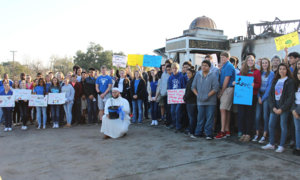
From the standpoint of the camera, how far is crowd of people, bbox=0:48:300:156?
5.07 metres

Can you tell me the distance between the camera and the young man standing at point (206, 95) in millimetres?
6234

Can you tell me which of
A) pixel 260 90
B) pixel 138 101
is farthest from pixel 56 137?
pixel 260 90

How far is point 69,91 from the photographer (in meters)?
9.22

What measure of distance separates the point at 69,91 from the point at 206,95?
563 centimetres

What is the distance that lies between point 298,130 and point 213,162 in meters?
1.95

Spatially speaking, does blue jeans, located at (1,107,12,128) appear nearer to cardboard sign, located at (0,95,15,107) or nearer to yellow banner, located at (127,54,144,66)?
cardboard sign, located at (0,95,15,107)

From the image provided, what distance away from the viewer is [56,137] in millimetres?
7430

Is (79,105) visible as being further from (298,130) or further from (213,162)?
(298,130)

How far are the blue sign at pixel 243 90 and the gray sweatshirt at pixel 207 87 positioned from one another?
1.68ft

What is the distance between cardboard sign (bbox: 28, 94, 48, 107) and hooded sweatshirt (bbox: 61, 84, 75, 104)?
2.44 ft

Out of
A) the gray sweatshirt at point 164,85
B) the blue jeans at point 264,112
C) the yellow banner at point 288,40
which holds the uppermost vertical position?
the yellow banner at point 288,40

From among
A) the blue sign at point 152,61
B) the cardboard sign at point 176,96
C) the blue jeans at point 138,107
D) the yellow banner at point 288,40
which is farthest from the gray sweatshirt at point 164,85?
the yellow banner at point 288,40

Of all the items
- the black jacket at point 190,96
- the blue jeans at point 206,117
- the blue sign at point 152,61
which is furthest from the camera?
the blue sign at point 152,61

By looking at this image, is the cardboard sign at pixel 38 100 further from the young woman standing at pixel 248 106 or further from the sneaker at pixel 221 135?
the young woman standing at pixel 248 106
